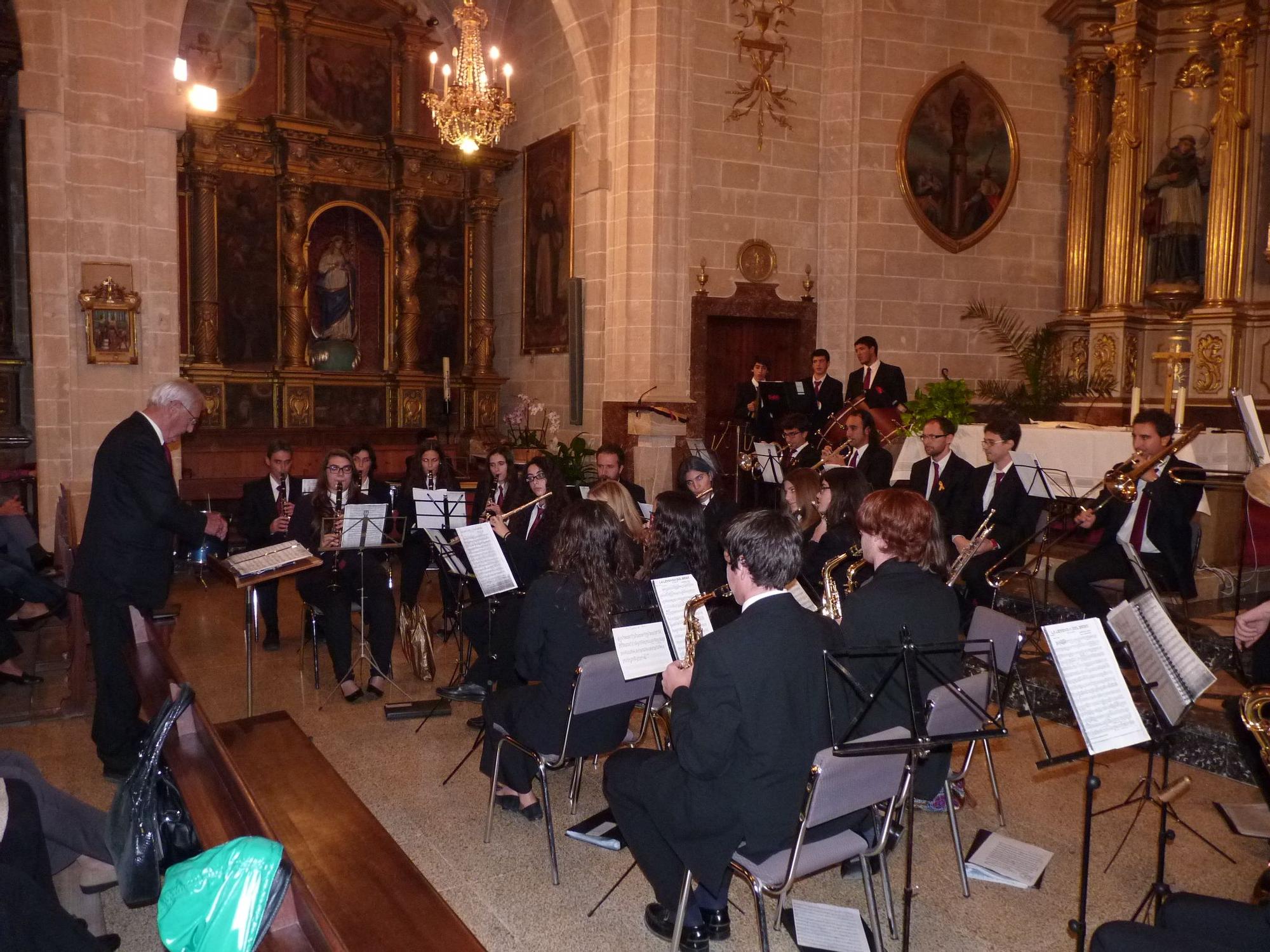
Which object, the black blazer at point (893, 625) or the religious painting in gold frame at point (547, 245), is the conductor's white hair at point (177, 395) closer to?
the black blazer at point (893, 625)

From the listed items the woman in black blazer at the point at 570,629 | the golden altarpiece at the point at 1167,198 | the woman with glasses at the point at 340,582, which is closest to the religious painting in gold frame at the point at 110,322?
the woman with glasses at the point at 340,582

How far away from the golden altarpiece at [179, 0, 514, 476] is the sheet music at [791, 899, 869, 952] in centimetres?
1041

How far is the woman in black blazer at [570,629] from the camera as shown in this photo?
3875 millimetres

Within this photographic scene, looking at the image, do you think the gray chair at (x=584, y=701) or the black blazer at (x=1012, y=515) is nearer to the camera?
the gray chair at (x=584, y=701)

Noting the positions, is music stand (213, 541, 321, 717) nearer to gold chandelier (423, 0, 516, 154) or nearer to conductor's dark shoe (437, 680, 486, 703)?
conductor's dark shoe (437, 680, 486, 703)

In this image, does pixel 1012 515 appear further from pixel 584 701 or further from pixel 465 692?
pixel 584 701

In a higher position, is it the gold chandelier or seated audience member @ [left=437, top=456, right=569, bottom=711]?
the gold chandelier

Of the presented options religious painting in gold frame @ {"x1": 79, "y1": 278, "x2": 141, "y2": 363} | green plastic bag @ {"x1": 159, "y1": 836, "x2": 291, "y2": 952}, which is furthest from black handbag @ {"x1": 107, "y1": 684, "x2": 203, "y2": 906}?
religious painting in gold frame @ {"x1": 79, "y1": 278, "x2": 141, "y2": 363}

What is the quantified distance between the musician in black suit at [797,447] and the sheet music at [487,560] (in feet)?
13.9

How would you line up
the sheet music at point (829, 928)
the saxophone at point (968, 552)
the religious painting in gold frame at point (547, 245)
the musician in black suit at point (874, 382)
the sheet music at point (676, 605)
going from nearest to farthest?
the sheet music at point (829, 928) < the sheet music at point (676, 605) < the saxophone at point (968, 552) < the musician in black suit at point (874, 382) < the religious painting in gold frame at point (547, 245)

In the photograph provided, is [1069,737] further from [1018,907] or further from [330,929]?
[330,929]

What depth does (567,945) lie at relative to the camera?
132 inches

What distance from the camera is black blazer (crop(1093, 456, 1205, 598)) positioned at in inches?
233

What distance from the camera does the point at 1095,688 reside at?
9.62 ft
